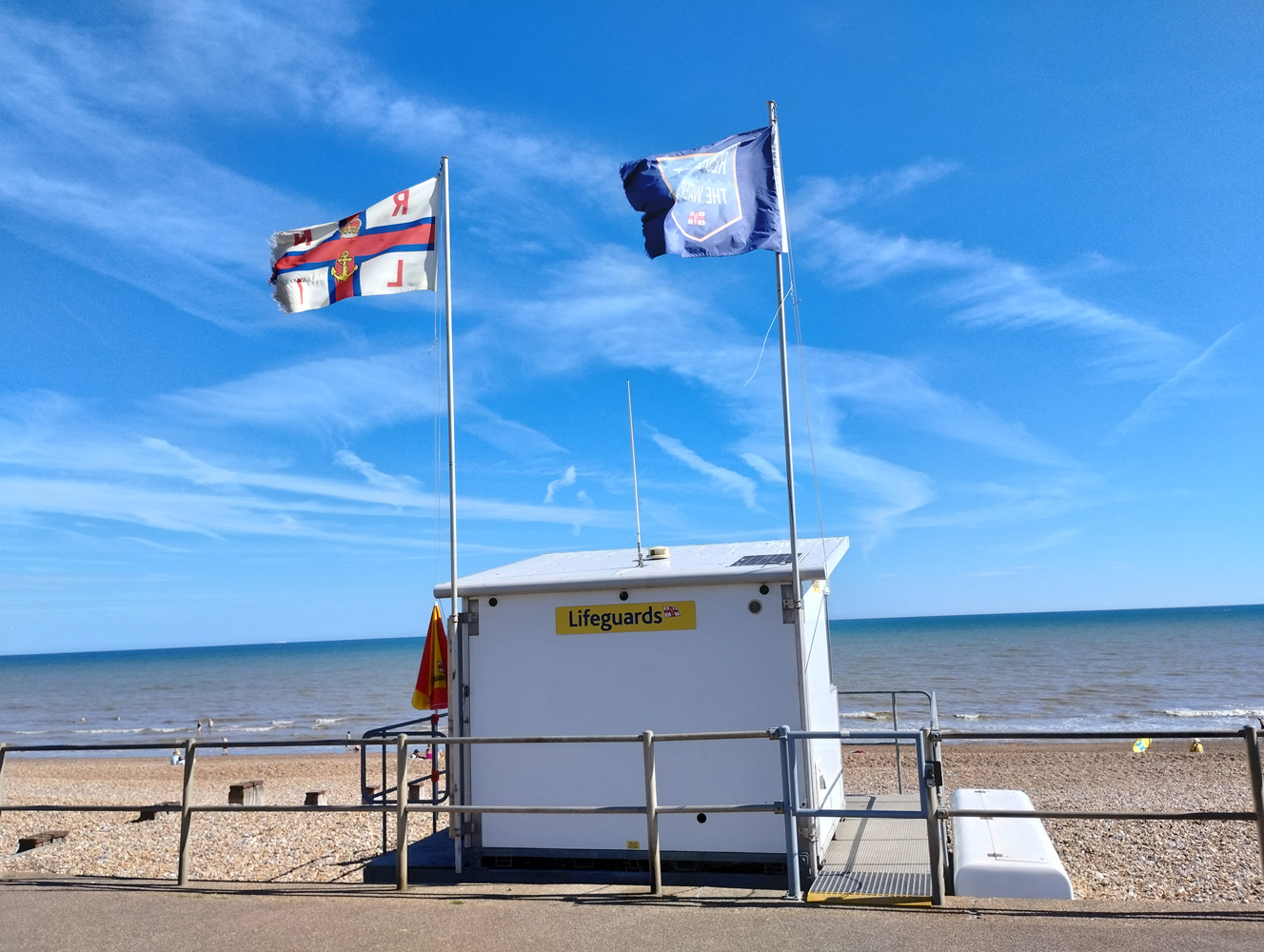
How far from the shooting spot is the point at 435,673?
8.34m

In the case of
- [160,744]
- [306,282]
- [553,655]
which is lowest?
[160,744]

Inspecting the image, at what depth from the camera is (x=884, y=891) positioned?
20.8ft

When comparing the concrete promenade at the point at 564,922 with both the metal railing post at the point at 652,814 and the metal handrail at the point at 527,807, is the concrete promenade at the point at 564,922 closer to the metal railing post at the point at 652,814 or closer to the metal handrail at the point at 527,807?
the metal railing post at the point at 652,814

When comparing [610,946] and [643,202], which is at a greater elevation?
[643,202]

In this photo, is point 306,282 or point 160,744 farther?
point 306,282

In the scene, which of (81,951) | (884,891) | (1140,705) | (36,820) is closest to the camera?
(81,951)

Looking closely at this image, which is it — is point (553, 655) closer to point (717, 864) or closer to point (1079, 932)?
point (717, 864)

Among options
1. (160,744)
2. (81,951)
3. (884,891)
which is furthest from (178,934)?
(884,891)

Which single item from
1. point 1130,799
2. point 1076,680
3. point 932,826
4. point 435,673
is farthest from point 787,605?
point 1076,680

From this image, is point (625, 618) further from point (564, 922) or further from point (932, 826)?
point (932, 826)

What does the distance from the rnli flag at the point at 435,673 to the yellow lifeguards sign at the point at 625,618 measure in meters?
1.11

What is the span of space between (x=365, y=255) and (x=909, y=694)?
1783 centimetres

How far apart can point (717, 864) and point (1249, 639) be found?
84484 mm

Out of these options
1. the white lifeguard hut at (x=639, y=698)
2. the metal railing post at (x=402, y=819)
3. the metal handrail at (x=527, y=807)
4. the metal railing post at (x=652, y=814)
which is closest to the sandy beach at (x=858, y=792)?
the metal handrail at (x=527, y=807)
